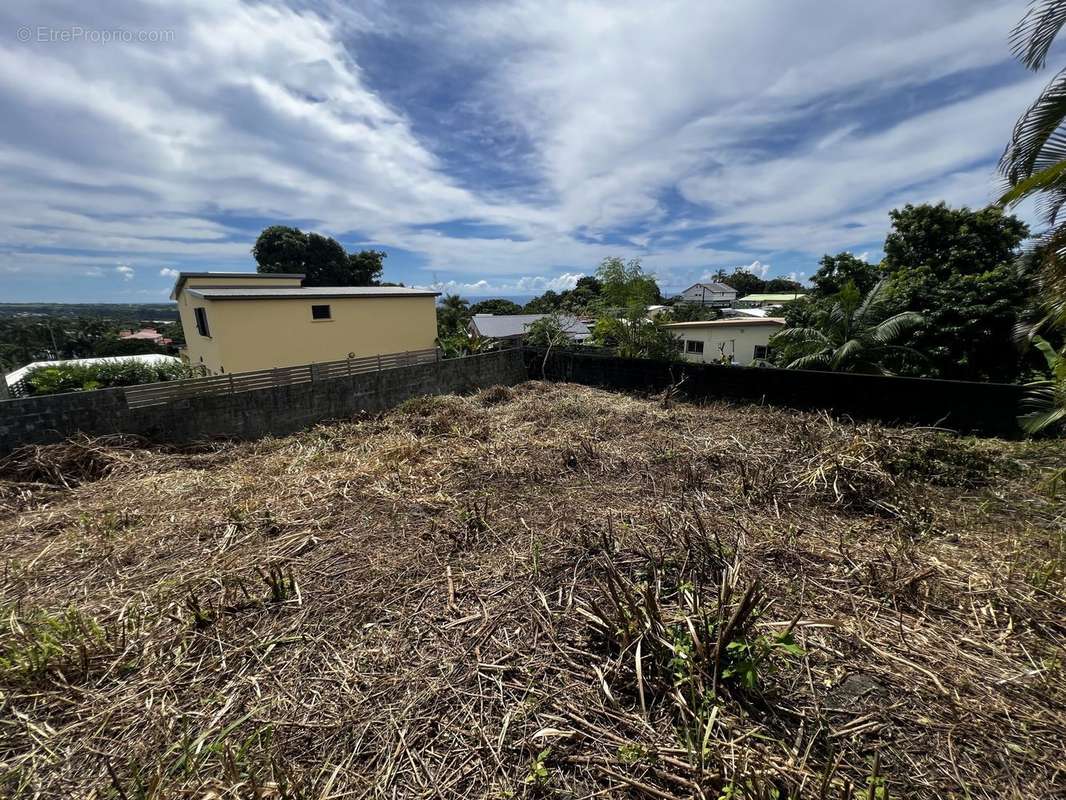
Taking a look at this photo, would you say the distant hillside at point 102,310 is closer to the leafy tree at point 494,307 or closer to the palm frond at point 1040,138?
the leafy tree at point 494,307

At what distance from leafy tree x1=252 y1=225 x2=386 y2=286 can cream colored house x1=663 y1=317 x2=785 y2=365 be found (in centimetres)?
2249

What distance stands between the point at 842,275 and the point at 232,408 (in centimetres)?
2023

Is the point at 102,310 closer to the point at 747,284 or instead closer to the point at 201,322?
the point at 201,322

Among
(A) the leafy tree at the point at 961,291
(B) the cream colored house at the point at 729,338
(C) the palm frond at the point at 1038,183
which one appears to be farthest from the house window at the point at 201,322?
(A) the leafy tree at the point at 961,291

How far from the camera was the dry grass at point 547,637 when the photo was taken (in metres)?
1.67

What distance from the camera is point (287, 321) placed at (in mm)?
12516

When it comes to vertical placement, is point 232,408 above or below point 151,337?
above

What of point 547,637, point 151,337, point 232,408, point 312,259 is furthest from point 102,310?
point 547,637

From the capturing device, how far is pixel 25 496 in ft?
14.5

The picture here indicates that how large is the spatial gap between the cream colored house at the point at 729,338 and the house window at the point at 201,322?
54.5ft

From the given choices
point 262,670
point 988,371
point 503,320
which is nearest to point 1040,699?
point 262,670

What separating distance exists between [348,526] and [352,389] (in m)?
5.29

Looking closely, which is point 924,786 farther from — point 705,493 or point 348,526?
point 348,526

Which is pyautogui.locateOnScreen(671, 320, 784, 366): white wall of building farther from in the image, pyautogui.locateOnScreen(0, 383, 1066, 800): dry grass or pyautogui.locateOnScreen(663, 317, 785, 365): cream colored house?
pyautogui.locateOnScreen(0, 383, 1066, 800): dry grass
